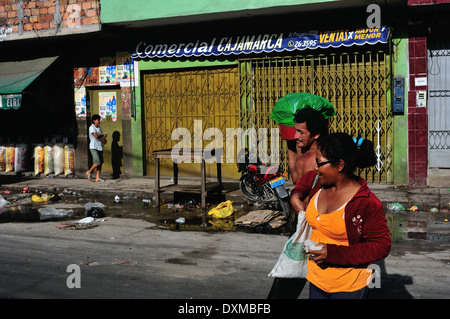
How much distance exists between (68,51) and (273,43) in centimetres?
625

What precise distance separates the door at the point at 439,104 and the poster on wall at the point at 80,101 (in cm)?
906

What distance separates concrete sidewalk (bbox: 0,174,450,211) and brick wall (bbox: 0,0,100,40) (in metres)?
3.88

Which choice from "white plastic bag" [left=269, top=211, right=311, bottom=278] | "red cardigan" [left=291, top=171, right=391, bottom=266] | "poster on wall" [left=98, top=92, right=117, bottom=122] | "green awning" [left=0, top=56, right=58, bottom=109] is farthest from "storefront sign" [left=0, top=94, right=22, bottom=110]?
"red cardigan" [left=291, top=171, right=391, bottom=266]

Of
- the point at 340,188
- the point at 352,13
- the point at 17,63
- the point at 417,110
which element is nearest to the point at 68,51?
the point at 17,63

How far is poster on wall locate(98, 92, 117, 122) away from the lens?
15133 mm

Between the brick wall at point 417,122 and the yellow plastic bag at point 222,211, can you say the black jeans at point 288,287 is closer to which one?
the yellow plastic bag at point 222,211

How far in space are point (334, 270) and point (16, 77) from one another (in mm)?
14116

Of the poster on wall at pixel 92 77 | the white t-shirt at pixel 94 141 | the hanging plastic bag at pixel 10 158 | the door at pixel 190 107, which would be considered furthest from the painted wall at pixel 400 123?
the hanging plastic bag at pixel 10 158

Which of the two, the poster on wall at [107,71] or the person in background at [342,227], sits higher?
the poster on wall at [107,71]

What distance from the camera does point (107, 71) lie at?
48.7 ft

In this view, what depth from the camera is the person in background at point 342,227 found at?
9.62ft

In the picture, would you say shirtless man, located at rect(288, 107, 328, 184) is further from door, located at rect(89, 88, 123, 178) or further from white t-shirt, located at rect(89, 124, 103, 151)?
door, located at rect(89, 88, 123, 178)

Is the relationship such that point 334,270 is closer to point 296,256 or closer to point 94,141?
point 296,256

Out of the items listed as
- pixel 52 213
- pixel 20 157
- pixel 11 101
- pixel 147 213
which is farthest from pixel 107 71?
pixel 147 213
